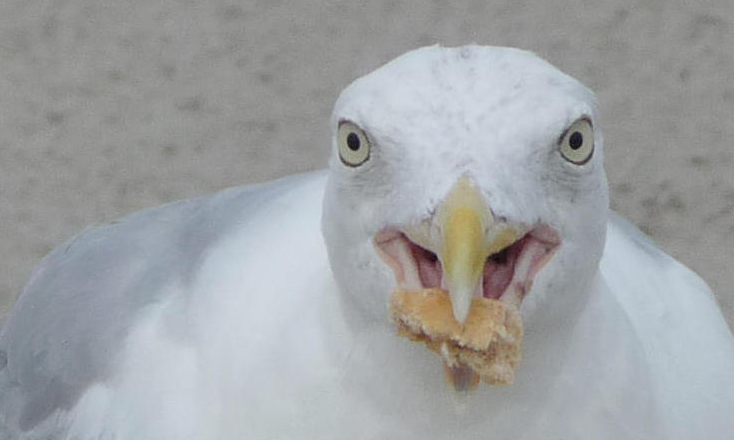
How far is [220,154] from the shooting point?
423 centimetres

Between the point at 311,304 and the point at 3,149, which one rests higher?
the point at 311,304

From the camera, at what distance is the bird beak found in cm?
168

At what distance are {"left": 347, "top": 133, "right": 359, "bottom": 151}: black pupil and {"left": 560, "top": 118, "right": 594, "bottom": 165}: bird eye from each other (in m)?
0.23

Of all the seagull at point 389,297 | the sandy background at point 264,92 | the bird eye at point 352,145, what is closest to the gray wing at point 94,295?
the seagull at point 389,297

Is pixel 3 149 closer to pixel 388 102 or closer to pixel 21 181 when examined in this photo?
pixel 21 181

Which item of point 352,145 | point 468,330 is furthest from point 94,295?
point 468,330

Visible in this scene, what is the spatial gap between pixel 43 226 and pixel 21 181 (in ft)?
0.57

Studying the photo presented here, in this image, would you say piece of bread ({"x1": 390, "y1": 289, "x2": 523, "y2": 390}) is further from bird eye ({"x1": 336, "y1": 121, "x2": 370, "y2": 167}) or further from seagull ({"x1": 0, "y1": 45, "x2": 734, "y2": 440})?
bird eye ({"x1": 336, "y1": 121, "x2": 370, "y2": 167})

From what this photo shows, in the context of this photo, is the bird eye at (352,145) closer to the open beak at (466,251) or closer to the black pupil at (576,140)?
the open beak at (466,251)

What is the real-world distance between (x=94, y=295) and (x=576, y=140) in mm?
1050

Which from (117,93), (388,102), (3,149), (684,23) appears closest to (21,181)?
(3,149)

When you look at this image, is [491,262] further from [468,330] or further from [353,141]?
[353,141]

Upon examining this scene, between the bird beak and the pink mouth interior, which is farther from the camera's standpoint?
the pink mouth interior

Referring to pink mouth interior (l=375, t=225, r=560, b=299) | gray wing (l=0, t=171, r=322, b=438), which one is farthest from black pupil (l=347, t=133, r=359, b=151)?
gray wing (l=0, t=171, r=322, b=438)
